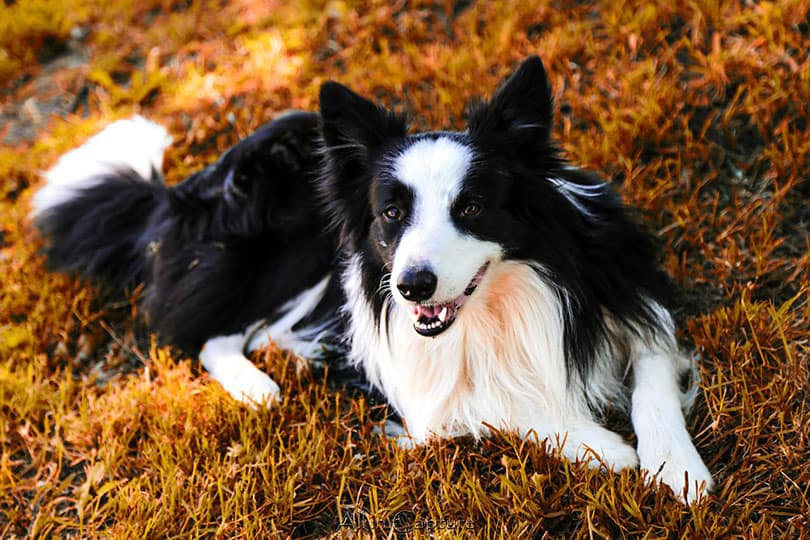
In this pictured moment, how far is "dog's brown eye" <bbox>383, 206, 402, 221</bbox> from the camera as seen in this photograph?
259 cm

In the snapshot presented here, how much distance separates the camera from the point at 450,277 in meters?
2.37

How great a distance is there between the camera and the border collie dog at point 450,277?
2.53m

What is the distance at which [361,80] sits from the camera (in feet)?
16.3

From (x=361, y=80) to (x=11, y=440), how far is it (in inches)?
118

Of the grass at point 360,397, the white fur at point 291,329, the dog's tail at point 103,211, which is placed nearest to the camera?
the grass at point 360,397

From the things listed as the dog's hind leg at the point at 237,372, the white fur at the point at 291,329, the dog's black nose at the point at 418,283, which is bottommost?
the dog's hind leg at the point at 237,372

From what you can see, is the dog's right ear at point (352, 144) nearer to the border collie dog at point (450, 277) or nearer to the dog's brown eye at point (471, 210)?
the border collie dog at point (450, 277)

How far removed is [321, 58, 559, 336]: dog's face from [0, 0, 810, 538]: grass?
721 mm

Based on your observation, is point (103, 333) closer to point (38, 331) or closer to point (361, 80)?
point (38, 331)

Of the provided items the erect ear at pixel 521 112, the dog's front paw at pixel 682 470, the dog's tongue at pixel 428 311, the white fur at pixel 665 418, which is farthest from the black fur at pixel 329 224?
the dog's front paw at pixel 682 470

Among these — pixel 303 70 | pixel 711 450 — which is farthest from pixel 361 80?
pixel 711 450

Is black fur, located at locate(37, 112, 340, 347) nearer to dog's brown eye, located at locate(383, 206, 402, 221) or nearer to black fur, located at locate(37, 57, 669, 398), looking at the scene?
black fur, located at locate(37, 57, 669, 398)

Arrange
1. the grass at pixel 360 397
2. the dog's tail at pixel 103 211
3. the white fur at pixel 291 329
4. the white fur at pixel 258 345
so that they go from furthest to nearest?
the dog's tail at pixel 103 211
the white fur at pixel 291 329
the white fur at pixel 258 345
the grass at pixel 360 397

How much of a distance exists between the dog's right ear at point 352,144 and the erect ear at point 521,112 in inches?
13.5
